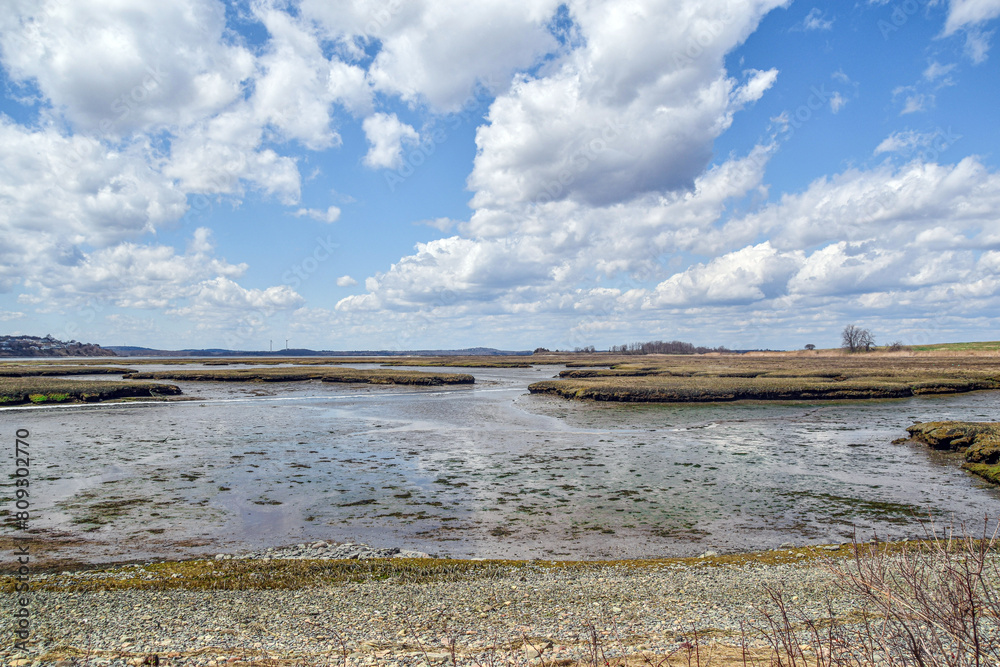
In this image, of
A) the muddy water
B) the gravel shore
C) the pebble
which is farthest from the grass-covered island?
the pebble

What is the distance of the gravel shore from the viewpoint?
9.08 m

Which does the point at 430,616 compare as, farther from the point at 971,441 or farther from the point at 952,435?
the point at 952,435

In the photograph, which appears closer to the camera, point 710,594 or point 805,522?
point 710,594

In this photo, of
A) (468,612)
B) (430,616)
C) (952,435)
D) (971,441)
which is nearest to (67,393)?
(430,616)

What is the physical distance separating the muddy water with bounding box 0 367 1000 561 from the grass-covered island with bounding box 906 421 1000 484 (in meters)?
0.80

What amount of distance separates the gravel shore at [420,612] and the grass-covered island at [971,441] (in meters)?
15.9

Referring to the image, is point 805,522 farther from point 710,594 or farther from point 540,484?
point 540,484

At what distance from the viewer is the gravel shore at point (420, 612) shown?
9.08m

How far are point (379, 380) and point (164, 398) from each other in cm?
3009

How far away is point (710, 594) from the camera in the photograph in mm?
11414

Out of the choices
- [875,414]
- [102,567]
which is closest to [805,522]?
[102,567]

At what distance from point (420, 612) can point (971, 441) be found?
101ft

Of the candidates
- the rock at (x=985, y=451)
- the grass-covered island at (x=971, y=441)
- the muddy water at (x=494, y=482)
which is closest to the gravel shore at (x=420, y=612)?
the muddy water at (x=494, y=482)

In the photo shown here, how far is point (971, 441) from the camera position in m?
27.1
